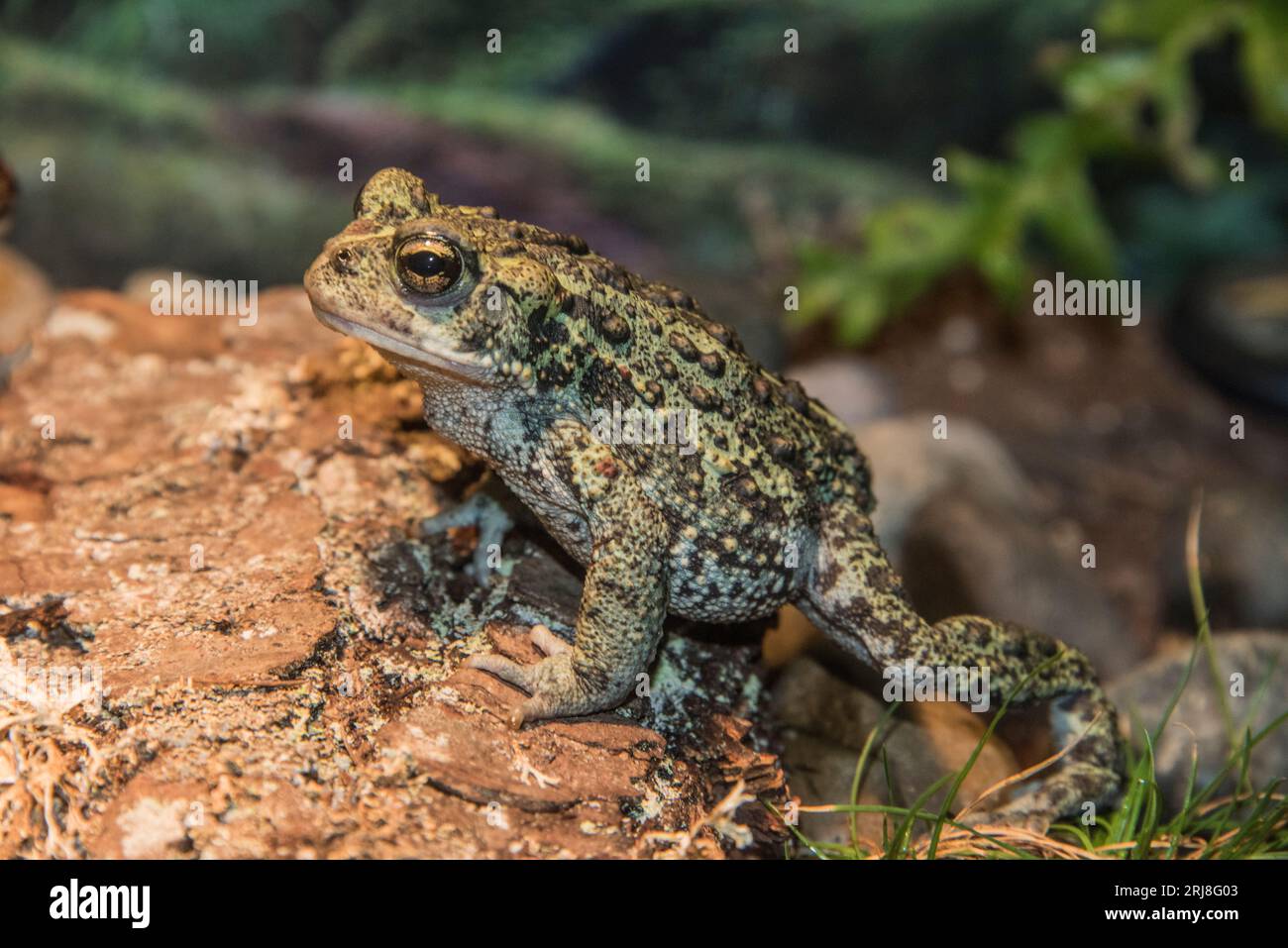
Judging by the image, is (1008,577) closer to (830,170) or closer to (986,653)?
(986,653)

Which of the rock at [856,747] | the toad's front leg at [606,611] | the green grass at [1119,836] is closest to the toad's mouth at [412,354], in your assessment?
the toad's front leg at [606,611]

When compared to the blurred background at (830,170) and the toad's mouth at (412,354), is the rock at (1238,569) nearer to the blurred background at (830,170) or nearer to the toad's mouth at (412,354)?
the blurred background at (830,170)

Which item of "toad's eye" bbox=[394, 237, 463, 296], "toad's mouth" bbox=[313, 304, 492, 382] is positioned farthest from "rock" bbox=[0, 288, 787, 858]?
"toad's eye" bbox=[394, 237, 463, 296]

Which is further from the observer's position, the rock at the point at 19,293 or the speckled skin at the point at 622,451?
the rock at the point at 19,293

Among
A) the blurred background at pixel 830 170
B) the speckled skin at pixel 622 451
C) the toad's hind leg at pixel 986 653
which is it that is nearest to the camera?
the speckled skin at pixel 622 451
